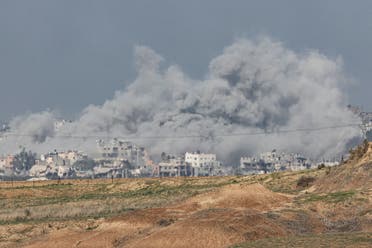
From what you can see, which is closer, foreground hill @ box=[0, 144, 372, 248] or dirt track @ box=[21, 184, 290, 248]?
foreground hill @ box=[0, 144, 372, 248]

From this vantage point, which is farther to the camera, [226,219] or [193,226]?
[226,219]

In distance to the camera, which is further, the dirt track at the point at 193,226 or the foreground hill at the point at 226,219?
the dirt track at the point at 193,226

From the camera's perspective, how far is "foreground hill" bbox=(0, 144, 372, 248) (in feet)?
159

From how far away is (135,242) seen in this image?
2002 inches

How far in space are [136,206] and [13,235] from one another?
2352 centimetres

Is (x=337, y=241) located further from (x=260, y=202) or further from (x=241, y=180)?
(x=241, y=180)

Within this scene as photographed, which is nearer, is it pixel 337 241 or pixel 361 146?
pixel 337 241

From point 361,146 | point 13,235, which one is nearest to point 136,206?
point 13,235

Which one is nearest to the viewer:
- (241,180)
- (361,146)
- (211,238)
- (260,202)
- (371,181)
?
(211,238)

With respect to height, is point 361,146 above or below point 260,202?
above

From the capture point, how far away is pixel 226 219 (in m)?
51.6

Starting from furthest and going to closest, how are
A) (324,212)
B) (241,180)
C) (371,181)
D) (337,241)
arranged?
(241,180) < (371,181) < (324,212) < (337,241)

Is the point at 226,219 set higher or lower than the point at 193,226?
higher

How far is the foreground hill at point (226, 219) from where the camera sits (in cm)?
4844
